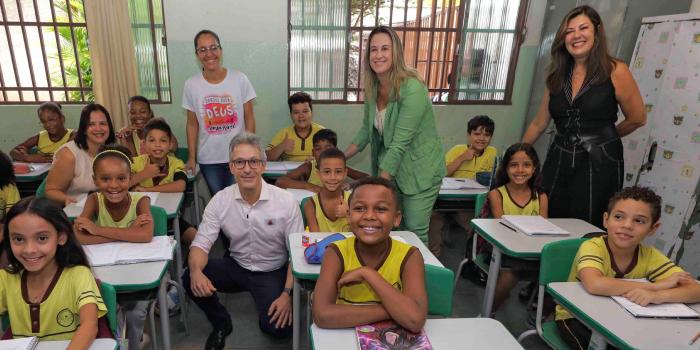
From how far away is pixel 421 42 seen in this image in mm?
4371

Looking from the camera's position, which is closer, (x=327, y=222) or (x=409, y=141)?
(x=409, y=141)

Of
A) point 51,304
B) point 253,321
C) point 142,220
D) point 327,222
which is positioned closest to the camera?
point 51,304

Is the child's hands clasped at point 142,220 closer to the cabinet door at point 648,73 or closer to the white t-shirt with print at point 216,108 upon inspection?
the white t-shirt with print at point 216,108

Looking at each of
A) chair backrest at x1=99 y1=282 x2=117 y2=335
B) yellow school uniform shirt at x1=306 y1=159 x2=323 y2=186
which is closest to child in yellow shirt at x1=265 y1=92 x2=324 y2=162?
yellow school uniform shirt at x1=306 y1=159 x2=323 y2=186

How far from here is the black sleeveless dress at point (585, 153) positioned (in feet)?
7.00

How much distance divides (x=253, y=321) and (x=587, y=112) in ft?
7.51

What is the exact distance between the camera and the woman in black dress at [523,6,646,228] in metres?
2.08

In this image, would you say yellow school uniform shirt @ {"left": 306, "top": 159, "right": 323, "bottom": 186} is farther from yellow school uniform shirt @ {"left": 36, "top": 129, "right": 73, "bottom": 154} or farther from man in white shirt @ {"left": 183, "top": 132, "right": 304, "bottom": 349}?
yellow school uniform shirt @ {"left": 36, "top": 129, "right": 73, "bottom": 154}

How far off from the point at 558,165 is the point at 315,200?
4.73 feet

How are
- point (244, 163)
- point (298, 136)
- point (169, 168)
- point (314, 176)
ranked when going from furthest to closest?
point (298, 136), point (314, 176), point (169, 168), point (244, 163)

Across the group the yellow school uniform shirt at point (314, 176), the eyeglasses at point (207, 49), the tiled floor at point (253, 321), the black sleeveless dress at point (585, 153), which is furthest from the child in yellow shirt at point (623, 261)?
the eyeglasses at point (207, 49)

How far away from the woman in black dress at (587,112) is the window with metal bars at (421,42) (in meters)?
2.23

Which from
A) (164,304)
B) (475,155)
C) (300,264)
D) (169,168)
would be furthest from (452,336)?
(475,155)

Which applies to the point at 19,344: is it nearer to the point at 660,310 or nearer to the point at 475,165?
the point at 660,310
